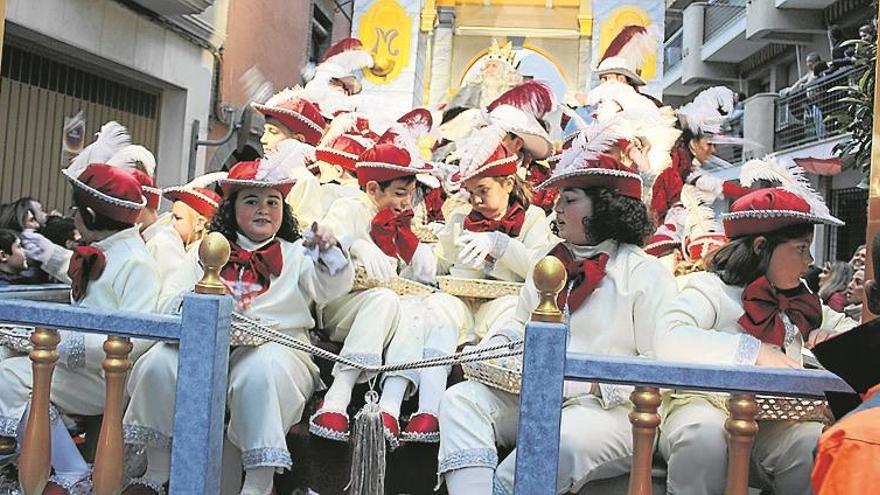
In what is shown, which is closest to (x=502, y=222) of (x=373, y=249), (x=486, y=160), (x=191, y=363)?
(x=486, y=160)

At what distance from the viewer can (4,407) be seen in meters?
3.45

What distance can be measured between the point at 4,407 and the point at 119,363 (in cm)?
113

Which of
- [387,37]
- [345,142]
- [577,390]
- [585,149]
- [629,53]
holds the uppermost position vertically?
[387,37]

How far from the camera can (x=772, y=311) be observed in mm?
3070

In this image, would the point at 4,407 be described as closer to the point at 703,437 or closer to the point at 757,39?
the point at 703,437

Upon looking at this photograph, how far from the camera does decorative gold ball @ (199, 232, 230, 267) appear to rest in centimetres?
260

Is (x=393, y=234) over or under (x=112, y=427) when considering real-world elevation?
over

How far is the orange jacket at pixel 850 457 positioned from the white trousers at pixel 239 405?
212cm

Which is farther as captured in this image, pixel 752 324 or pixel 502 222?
pixel 502 222

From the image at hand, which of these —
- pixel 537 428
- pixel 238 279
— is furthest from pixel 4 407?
pixel 537 428

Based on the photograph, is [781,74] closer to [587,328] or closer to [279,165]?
[279,165]

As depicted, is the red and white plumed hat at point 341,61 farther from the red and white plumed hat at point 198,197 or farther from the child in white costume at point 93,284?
the child in white costume at point 93,284

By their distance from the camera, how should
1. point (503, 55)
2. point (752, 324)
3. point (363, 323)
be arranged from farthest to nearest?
point (503, 55)
point (363, 323)
point (752, 324)

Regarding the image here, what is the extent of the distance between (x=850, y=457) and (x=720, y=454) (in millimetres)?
1387
